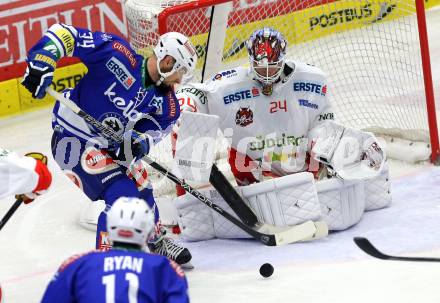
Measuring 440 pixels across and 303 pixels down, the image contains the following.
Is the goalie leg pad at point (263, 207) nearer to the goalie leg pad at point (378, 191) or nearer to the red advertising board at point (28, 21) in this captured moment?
the goalie leg pad at point (378, 191)

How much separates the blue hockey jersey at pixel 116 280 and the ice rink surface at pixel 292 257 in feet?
4.49

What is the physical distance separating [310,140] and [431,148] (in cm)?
95

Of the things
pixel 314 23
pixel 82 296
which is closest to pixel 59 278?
pixel 82 296

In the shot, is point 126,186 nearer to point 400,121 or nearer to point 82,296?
point 82,296

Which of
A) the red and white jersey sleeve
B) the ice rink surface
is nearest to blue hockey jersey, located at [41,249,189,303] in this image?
the red and white jersey sleeve

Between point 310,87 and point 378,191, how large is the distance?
592 mm

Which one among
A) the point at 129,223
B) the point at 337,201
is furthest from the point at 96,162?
the point at 129,223

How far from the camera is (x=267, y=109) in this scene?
6004 millimetres

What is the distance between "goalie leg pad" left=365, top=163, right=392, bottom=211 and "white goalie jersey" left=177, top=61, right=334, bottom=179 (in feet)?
1.11

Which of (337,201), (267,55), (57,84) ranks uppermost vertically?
(267,55)

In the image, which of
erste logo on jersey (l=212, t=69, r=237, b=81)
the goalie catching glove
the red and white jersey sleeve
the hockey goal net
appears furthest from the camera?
the hockey goal net

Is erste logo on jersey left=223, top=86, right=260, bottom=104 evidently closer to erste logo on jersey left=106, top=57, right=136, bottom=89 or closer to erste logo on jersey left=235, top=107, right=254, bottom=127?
erste logo on jersey left=235, top=107, right=254, bottom=127

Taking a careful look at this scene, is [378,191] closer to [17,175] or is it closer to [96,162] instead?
[96,162]

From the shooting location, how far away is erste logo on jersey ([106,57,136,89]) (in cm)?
542
